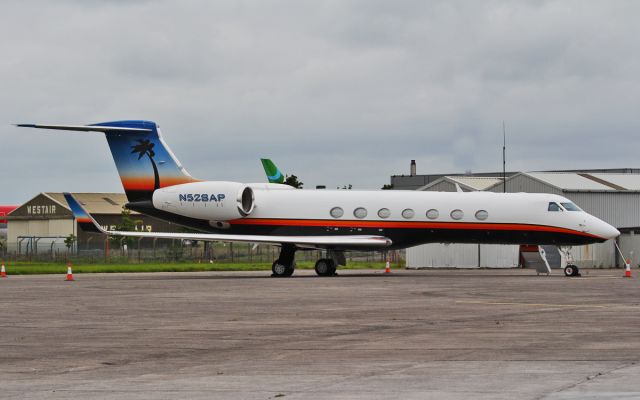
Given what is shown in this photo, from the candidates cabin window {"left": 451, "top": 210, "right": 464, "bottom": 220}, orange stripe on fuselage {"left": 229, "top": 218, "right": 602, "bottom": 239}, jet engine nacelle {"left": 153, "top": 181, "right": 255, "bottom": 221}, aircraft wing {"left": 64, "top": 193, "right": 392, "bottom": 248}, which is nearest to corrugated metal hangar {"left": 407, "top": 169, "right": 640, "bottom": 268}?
orange stripe on fuselage {"left": 229, "top": 218, "right": 602, "bottom": 239}

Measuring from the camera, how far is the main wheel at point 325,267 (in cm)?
3984

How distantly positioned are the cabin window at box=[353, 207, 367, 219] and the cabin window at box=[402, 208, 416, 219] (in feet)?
4.85

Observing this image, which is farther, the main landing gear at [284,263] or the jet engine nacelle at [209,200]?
the jet engine nacelle at [209,200]

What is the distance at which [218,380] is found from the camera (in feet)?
37.0

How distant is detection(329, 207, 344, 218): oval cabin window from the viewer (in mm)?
39156

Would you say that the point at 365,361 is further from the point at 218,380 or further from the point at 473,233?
the point at 473,233

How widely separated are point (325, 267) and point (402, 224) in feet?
11.7

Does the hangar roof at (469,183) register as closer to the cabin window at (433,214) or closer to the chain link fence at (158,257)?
the chain link fence at (158,257)

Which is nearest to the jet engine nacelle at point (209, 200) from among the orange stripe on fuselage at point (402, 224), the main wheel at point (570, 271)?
the orange stripe on fuselage at point (402, 224)

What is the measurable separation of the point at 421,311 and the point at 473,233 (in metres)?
17.6

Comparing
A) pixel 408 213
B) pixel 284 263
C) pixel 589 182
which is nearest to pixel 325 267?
pixel 284 263

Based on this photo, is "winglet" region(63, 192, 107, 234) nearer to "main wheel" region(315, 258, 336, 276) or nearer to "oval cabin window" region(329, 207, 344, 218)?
"main wheel" region(315, 258, 336, 276)

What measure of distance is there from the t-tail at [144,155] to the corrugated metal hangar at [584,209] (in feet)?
60.8

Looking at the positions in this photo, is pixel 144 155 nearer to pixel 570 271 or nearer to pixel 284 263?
pixel 284 263
